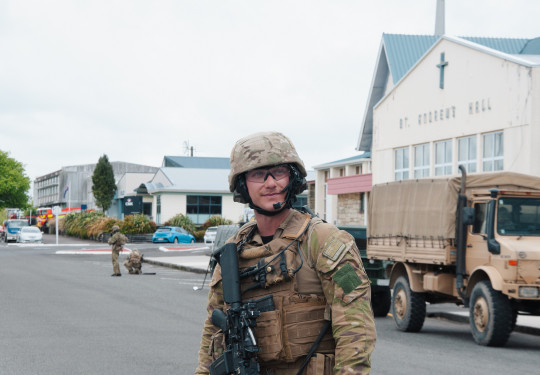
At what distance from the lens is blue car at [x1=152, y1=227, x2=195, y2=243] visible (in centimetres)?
5819

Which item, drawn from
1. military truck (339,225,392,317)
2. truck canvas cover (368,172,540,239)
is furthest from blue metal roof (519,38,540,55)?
truck canvas cover (368,172,540,239)

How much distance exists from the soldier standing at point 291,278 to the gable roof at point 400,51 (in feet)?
119

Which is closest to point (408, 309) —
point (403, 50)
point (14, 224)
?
point (403, 50)

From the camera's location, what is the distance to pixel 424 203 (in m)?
12.6

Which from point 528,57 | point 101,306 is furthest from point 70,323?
point 528,57

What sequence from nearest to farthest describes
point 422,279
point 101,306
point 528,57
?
→ point 422,279 < point 101,306 < point 528,57

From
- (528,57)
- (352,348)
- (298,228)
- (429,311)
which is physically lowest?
(429,311)

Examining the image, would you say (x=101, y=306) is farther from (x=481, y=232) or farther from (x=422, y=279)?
(x=481, y=232)

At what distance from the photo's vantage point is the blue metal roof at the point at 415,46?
39.0m

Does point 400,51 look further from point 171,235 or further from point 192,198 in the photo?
point 192,198

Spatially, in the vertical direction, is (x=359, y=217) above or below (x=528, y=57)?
below

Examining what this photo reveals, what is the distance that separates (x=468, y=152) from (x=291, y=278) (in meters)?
27.2

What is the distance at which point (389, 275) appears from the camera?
44.5ft

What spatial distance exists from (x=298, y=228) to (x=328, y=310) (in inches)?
13.9
